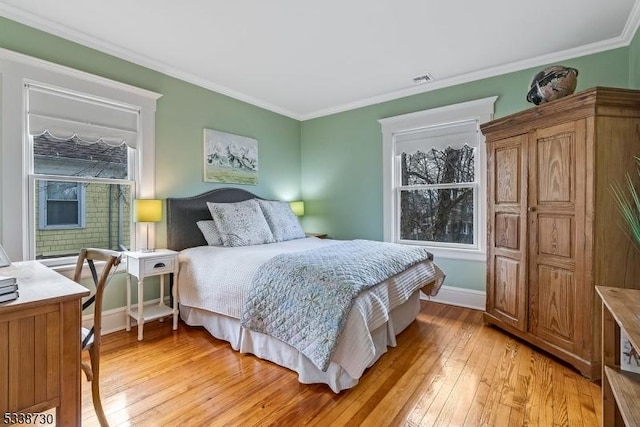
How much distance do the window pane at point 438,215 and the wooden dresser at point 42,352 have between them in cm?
344

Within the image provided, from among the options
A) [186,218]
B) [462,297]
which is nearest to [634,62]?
[462,297]

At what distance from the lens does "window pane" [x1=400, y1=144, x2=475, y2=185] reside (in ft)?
11.6

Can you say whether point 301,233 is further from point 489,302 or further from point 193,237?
point 489,302

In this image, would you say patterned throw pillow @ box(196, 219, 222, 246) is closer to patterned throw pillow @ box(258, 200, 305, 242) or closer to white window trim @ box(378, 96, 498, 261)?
patterned throw pillow @ box(258, 200, 305, 242)

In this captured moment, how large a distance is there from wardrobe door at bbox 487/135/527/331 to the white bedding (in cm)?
53

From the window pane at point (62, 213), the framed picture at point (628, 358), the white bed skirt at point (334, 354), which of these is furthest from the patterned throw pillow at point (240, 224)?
the framed picture at point (628, 358)

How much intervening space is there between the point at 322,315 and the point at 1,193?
2.50 metres

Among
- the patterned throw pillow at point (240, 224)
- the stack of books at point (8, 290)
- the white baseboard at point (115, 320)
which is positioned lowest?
the white baseboard at point (115, 320)

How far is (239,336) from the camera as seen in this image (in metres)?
2.38

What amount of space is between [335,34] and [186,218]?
2298 mm

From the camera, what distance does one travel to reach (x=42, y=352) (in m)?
1.21

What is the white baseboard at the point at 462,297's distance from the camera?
3348 mm

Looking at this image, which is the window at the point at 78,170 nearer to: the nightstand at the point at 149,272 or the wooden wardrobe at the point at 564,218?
the nightstand at the point at 149,272

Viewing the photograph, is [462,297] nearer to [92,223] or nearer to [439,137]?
[439,137]
